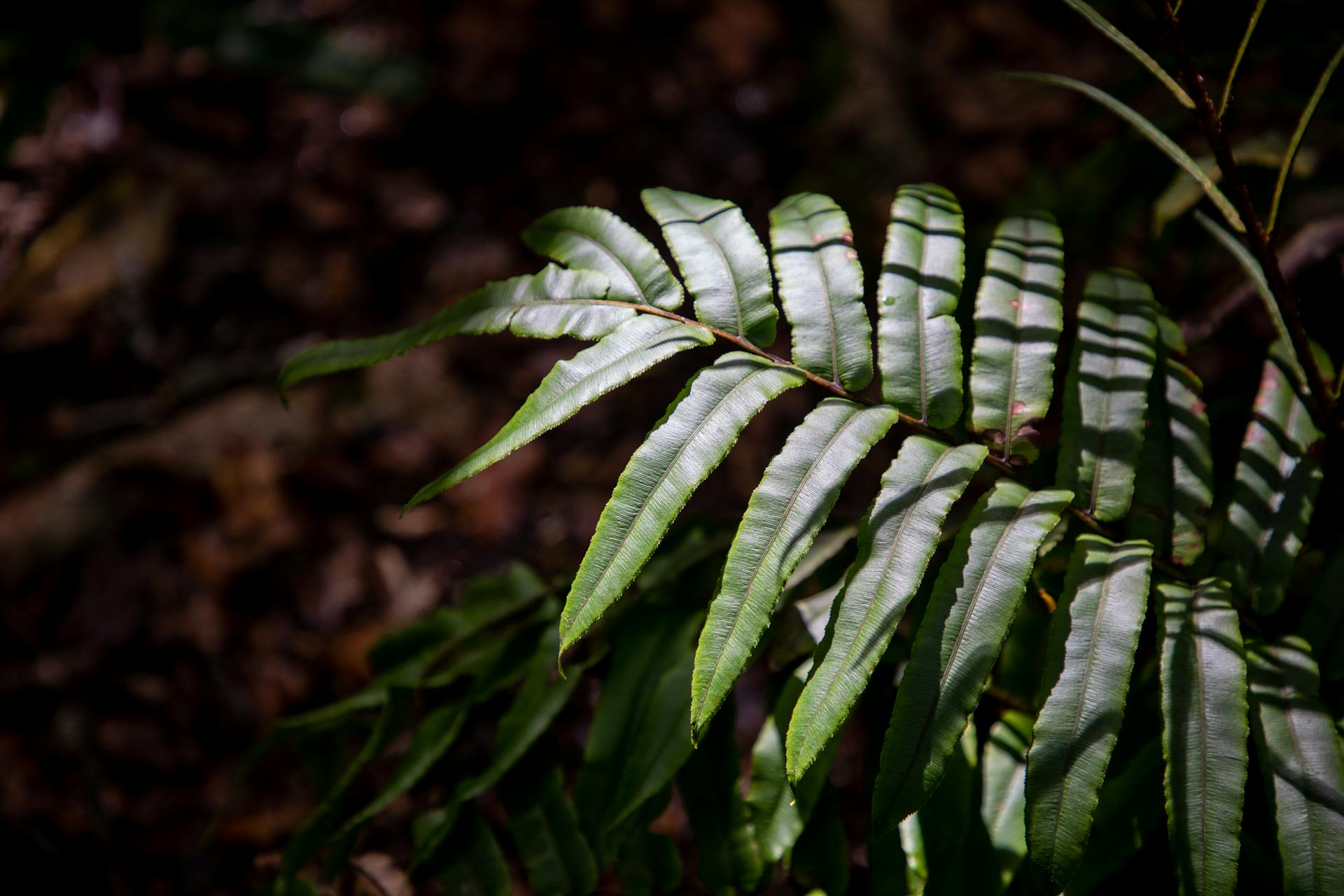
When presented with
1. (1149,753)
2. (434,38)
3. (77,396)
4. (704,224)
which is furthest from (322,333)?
(1149,753)

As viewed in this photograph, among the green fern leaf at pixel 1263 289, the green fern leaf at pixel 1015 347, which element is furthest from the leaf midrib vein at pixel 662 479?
the green fern leaf at pixel 1263 289

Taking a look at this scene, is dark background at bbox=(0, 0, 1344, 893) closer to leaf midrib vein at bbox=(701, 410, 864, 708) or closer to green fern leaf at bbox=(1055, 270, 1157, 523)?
green fern leaf at bbox=(1055, 270, 1157, 523)

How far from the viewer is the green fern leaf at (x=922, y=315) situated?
1062mm

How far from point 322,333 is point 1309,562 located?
2.54 meters

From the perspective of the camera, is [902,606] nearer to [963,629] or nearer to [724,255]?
[963,629]

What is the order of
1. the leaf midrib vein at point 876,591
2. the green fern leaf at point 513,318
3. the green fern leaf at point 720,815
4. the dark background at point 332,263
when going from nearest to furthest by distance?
the leaf midrib vein at point 876,591, the green fern leaf at point 513,318, the green fern leaf at point 720,815, the dark background at point 332,263

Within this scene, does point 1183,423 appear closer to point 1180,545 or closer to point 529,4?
point 1180,545

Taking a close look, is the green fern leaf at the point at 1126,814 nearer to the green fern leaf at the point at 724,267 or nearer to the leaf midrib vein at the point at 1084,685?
the leaf midrib vein at the point at 1084,685

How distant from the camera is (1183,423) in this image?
1.18 metres

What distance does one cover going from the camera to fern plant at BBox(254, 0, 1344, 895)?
89cm

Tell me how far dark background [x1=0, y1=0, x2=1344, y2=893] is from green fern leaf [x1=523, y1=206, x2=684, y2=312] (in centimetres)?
103

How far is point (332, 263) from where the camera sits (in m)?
2.87

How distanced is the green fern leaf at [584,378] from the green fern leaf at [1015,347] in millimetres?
353

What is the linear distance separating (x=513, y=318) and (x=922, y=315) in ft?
1.65
